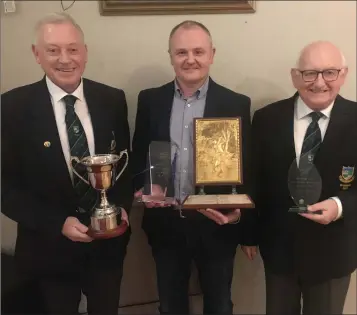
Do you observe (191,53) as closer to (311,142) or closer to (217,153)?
(217,153)

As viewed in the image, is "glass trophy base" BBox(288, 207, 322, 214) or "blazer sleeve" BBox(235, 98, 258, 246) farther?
"blazer sleeve" BBox(235, 98, 258, 246)

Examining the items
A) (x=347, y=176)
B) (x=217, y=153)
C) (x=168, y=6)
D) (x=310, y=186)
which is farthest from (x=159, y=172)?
(x=168, y=6)

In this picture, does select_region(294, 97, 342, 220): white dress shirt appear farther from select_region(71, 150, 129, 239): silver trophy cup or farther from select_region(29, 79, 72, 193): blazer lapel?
select_region(29, 79, 72, 193): blazer lapel

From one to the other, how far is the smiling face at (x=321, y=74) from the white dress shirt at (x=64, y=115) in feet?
2.58

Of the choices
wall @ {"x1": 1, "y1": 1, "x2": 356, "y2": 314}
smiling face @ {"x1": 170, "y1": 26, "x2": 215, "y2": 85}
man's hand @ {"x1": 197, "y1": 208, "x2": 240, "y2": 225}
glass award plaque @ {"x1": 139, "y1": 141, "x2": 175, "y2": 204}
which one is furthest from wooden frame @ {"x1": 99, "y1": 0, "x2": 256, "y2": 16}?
man's hand @ {"x1": 197, "y1": 208, "x2": 240, "y2": 225}

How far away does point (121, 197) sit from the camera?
1.47 meters

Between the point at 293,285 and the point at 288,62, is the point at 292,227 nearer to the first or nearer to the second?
the point at 293,285

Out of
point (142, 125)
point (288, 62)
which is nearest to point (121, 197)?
point (142, 125)

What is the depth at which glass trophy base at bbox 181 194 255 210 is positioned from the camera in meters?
1.31

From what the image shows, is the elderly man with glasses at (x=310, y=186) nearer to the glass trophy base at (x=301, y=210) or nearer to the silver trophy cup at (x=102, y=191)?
the glass trophy base at (x=301, y=210)

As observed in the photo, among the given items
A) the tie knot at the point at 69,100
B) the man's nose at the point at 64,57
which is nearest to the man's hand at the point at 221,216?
the tie knot at the point at 69,100

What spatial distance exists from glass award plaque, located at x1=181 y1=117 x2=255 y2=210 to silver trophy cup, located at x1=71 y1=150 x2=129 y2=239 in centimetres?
29

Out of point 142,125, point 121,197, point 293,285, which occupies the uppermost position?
point 142,125

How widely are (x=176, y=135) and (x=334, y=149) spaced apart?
571 mm
